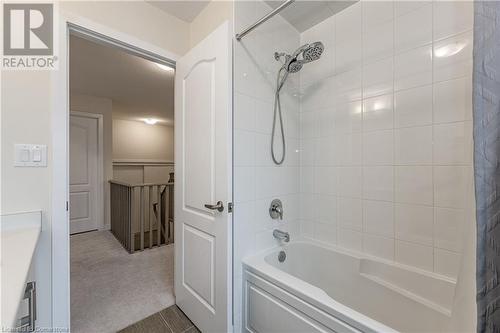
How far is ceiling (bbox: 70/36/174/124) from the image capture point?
2.25 meters

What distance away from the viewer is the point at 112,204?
3682 millimetres

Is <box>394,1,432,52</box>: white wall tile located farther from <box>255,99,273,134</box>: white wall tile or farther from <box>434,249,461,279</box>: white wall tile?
<box>434,249,461,279</box>: white wall tile

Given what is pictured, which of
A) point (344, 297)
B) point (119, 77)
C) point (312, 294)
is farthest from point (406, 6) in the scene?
point (119, 77)

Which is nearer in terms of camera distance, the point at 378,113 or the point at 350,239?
the point at 378,113

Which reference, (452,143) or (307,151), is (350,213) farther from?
(452,143)

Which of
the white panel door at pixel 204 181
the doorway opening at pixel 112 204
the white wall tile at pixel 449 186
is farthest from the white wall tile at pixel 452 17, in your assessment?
the doorway opening at pixel 112 204

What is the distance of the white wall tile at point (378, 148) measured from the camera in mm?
1393

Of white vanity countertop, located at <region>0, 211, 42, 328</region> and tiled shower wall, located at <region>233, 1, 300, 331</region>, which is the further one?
tiled shower wall, located at <region>233, 1, 300, 331</region>

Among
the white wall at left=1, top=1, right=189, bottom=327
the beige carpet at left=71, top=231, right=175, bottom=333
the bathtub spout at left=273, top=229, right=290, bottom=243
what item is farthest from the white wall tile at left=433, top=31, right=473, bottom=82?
the beige carpet at left=71, top=231, right=175, bottom=333

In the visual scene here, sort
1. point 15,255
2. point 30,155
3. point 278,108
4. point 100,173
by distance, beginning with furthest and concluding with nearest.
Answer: point 100,173 → point 278,108 → point 30,155 → point 15,255

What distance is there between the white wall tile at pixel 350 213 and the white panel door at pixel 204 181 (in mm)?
865

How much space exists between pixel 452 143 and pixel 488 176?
677 mm

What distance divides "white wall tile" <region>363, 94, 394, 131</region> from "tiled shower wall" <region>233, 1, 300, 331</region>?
0.55m

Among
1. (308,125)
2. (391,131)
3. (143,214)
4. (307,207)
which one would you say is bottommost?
(143,214)
